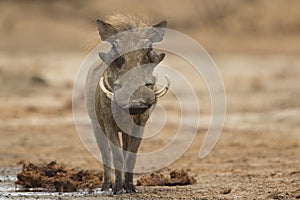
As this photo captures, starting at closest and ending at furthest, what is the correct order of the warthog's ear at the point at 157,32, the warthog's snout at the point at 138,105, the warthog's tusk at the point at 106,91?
the warthog's snout at the point at 138,105 < the warthog's tusk at the point at 106,91 < the warthog's ear at the point at 157,32

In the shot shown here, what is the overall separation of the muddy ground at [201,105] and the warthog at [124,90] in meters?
0.45

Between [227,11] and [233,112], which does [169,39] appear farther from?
[233,112]

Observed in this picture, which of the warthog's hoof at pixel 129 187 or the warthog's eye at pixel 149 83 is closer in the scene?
the warthog's eye at pixel 149 83

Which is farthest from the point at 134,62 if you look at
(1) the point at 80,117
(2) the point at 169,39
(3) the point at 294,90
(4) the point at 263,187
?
(2) the point at 169,39

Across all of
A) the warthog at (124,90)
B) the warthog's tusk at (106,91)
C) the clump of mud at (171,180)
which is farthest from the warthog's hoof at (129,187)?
the warthog's tusk at (106,91)

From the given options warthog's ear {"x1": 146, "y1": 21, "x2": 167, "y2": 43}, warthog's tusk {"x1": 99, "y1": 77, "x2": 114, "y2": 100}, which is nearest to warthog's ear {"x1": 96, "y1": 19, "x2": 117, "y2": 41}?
warthog's ear {"x1": 146, "y1": 21, "x2": 167, "y2": 43}


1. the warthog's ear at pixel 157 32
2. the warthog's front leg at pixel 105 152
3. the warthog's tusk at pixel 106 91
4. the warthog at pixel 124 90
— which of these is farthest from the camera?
the warthog's front leg at pixel 105 152

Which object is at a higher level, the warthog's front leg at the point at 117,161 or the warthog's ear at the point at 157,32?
the warthog's ear at the point at 157,32

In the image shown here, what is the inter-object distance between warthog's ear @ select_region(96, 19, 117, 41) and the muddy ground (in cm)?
62

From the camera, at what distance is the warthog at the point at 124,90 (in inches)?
354

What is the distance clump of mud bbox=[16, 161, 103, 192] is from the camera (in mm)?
10023

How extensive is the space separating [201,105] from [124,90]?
10734 millimetres

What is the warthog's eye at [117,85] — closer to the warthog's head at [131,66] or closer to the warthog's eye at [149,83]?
the warthog's head at [131,66]

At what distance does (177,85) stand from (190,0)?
1347 centimetres
